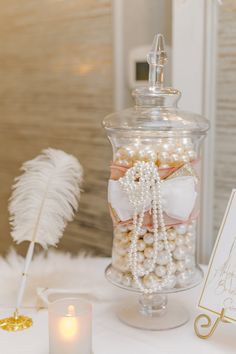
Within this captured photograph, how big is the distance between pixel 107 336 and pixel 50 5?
112 centimetres

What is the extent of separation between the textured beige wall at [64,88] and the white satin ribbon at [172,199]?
0.64 meters

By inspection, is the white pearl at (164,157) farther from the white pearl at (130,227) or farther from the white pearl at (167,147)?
the white pearl at (130,227)

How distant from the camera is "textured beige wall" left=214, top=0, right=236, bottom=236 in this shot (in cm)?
121

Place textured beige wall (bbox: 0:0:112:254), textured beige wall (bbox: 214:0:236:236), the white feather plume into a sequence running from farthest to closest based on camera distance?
textured beige wall (bbox: 0:0:112:254) → textured beige wall (bbox: 214:0:236:236) → the white feather plume

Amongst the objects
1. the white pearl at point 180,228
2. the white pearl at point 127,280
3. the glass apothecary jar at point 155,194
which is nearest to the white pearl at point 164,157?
the glass apothecary jar at point 155,194

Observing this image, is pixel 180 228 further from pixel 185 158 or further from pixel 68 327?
pixel 68 327

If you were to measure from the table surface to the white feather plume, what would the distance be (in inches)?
→ 6.4

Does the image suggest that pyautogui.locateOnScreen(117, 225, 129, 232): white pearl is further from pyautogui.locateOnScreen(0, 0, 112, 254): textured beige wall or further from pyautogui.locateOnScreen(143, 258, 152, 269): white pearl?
pyautogui.locateOnScreen(0, 0, 112, 254): textured beige wall

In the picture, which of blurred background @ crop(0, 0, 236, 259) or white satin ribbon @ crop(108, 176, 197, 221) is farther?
blurred background @ crop(0, 0, 236, 259)

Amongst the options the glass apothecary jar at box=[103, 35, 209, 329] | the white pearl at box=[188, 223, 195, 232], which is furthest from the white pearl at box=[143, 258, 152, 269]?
the white pearl at box=[188, 223, 195, 232]

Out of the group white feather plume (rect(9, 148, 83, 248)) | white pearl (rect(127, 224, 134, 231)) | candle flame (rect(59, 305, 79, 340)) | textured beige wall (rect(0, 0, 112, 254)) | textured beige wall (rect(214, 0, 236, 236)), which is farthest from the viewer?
Result: textured beige wall (rect(0, 0, 112, 254))

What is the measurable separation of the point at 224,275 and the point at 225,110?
1.54 ft

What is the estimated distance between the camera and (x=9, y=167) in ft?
6.33

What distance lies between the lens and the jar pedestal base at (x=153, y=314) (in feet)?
3.22
